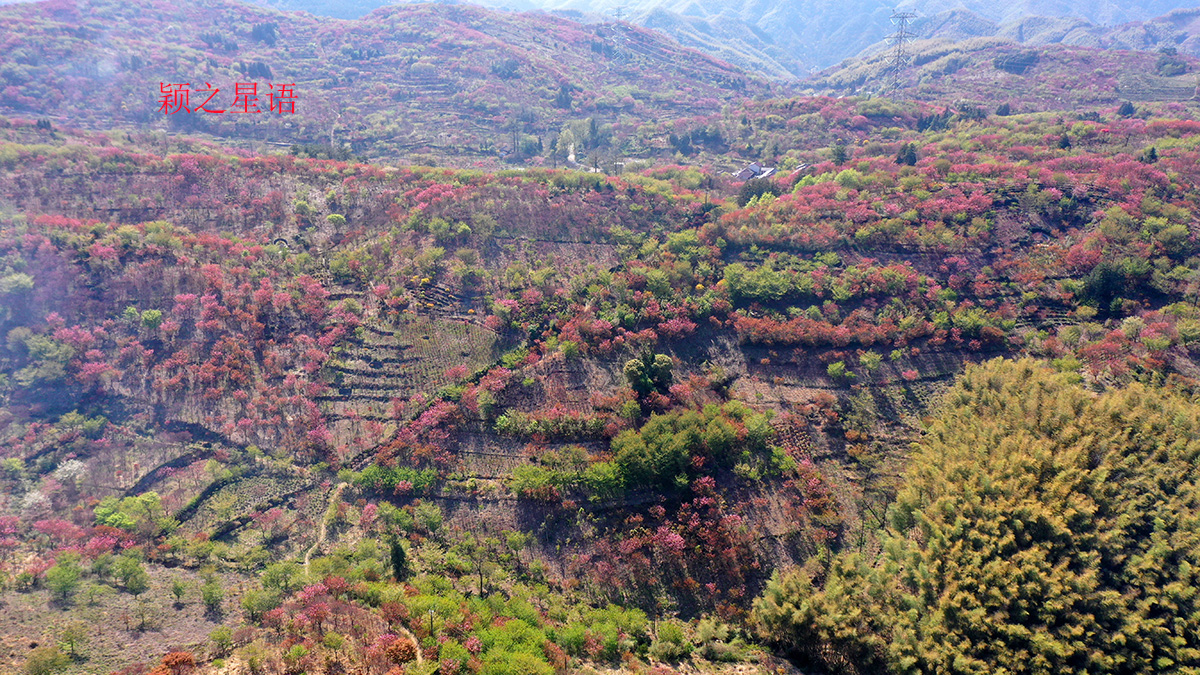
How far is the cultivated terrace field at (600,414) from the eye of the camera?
620 inches

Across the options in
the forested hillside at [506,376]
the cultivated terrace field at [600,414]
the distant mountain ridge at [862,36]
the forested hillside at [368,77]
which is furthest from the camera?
the distant mountain ridge at [862,36]

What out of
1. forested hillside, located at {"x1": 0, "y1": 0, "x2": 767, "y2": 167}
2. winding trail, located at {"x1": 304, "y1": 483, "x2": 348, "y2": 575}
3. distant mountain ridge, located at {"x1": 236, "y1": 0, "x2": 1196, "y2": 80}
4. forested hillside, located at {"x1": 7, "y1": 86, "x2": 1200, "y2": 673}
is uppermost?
distant mountain ridge, located at {"x1": 236, "y1": 0, "x2": 1196, "y2": 80}

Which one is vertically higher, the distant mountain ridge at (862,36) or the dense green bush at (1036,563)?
the distant mountain ridge at (862,36)

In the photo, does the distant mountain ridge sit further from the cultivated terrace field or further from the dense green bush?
the dense green bush

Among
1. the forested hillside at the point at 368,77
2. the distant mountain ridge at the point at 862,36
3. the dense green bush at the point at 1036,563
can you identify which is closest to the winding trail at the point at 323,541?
the dense green bush at the point at 1036,563

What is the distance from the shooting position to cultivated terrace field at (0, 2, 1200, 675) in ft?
51.7

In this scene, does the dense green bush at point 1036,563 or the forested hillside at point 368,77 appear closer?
the dense green bush at point 1036,563

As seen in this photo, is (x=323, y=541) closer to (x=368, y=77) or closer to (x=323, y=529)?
(x=323, y=529)

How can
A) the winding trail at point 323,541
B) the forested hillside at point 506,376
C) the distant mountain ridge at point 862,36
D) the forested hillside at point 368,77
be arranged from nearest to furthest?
the winding trail at point 323,541 → the forested hillside at point 506,376 → the forested hillside at point 368,77 → the distant mountain ridge at point 862,36

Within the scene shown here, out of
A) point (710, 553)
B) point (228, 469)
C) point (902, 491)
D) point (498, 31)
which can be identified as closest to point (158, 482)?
point (228, 469)

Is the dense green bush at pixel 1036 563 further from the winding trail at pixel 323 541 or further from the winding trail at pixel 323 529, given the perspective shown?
the winding trail at pixel 323 529

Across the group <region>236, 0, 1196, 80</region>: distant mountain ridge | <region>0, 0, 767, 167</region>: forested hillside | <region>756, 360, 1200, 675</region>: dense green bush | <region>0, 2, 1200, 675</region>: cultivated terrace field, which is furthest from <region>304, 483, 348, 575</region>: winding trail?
<region>236, 0, 1196, 80</region>: distant mountain ridge

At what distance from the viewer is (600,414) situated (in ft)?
84.1

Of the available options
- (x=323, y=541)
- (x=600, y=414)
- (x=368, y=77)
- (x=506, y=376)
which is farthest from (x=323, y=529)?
(x=368, y=77)
